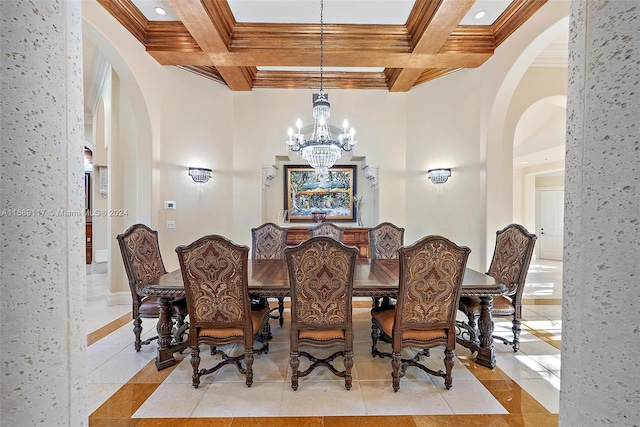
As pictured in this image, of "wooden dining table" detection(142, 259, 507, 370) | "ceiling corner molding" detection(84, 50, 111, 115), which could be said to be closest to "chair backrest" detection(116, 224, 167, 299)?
"wooden dining table" detection(142, 259, 507, 370)

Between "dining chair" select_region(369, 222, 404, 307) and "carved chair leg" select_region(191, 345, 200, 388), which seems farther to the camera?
"dining chair" select_region(369, 222, 404, 307)

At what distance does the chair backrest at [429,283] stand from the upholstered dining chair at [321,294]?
1.25 feet

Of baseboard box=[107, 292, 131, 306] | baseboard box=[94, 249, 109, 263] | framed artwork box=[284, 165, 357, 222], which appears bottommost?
baseboard box=[107, 292, 131, 306]

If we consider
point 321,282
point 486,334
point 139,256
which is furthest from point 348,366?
point 139,256

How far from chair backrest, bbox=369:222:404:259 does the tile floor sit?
1.24 metres

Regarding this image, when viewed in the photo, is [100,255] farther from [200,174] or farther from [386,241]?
[386,241]

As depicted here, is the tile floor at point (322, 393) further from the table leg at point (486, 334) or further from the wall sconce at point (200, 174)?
the wall sconce at point (200, 174)

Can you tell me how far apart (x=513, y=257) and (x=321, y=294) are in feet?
6.65

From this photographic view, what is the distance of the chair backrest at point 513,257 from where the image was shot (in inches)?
98.7

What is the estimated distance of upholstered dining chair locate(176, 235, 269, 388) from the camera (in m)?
1.92

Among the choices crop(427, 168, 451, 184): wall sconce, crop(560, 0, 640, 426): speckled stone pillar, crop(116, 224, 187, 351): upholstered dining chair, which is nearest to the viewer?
crop(560, 0, 640, 426): speckled stone pillar

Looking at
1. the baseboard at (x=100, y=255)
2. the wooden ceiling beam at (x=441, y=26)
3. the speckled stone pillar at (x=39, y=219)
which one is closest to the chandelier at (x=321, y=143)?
the wooden ceiling beam at (x=441, y=26)

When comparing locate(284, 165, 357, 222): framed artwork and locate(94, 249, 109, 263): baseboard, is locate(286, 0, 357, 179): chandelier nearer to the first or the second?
locate(284, 165, 357, 222): framed artwork

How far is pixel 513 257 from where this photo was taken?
265 cm
